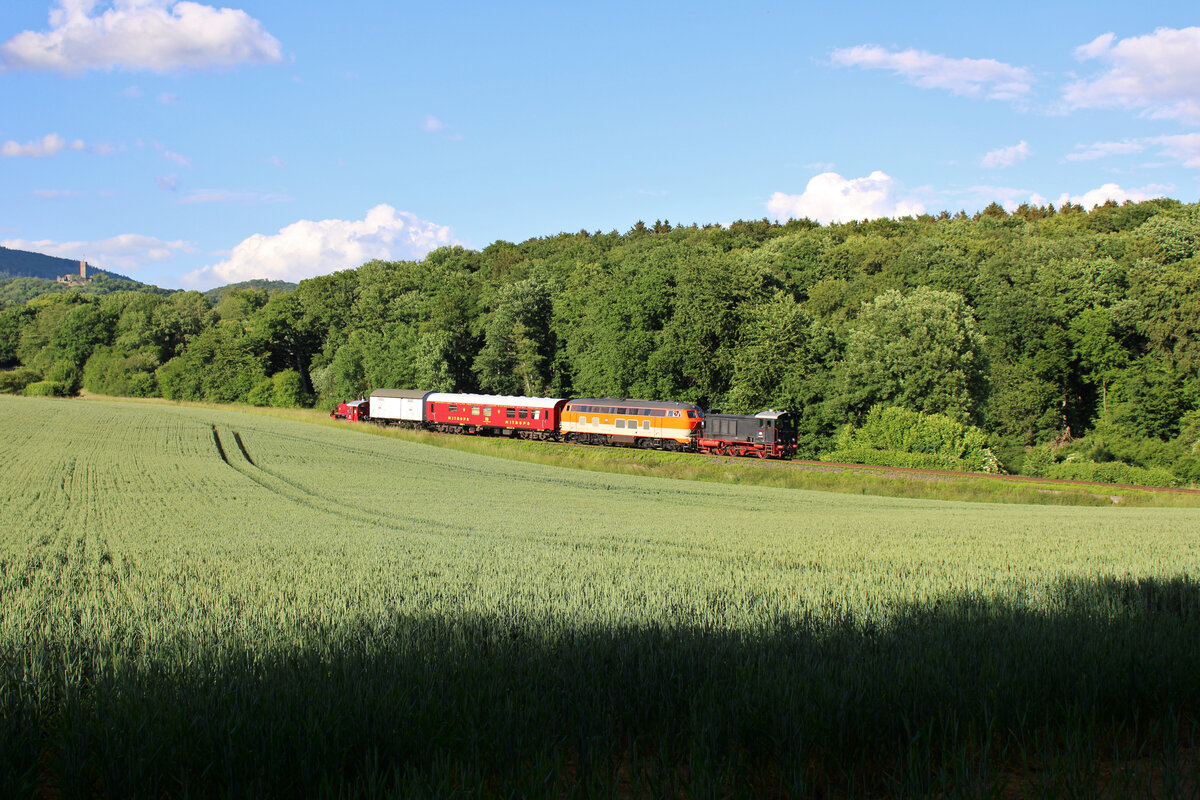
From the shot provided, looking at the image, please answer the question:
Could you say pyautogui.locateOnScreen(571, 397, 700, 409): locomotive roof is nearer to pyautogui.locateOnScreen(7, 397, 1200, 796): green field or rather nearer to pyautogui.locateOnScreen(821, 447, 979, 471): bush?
pyautogui.locateOnScreen(821, 447, 979, 471): bush

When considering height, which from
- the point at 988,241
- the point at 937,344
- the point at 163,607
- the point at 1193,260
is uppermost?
the point at 988,241

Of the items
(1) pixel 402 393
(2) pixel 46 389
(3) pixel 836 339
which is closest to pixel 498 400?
(1) pixel 402 393

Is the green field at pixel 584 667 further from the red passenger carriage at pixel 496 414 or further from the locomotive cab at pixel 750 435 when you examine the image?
the red passenger carriage at pixel 496 414

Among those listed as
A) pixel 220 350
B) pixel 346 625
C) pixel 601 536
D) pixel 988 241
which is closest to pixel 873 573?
pixel 601 536

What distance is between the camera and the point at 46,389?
3460 inches

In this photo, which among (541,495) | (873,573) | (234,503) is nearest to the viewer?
(873,573)

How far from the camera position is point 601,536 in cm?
1608

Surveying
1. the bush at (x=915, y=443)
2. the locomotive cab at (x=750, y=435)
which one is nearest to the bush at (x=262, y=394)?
the locomotive cab at (x=750, y=435)

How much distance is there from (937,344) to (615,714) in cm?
4769

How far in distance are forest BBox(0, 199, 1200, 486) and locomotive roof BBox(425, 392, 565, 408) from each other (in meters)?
11.2

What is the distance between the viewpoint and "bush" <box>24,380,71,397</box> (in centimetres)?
8700

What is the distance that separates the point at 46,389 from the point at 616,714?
347ft

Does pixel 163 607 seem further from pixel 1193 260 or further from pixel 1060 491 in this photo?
pixel 1193 260

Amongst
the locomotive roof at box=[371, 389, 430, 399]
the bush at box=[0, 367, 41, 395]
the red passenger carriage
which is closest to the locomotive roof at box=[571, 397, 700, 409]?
the red passenger carriage
